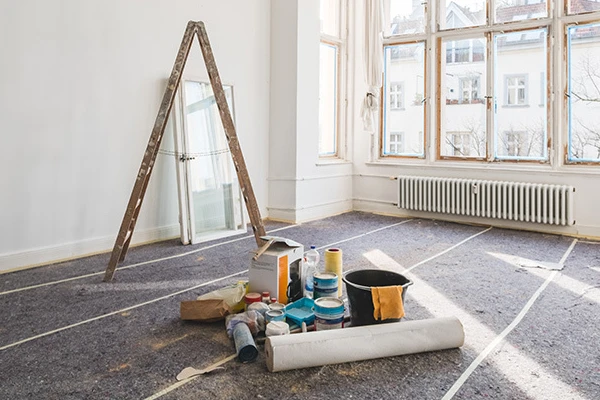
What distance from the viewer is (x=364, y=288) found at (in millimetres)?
2299

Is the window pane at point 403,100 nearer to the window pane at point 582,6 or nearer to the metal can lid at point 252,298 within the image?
the window pane at point 582,6

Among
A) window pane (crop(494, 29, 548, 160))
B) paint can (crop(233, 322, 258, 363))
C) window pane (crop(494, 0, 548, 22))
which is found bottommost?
paint can (crop(233, 322, 258, 363))

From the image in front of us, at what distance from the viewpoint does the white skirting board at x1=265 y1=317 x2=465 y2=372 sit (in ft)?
6.77

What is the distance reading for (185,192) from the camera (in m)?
4.57

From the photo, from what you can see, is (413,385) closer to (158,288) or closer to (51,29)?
(158,288)

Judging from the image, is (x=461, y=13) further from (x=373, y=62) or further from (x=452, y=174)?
(x=452, y=174)

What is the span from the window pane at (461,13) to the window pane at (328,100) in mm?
1466

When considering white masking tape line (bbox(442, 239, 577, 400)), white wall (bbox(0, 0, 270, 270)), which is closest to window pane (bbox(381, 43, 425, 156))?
white wall (bbox(0, 0, 270, 270))

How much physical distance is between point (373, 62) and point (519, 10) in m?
1.75

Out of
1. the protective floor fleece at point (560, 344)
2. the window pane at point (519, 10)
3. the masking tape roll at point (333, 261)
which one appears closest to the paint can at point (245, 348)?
the masking tape roll at point (333, 261)

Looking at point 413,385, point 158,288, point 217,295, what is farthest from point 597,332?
point 158,288

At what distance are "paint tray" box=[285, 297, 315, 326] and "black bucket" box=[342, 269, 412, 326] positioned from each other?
0.72 ft

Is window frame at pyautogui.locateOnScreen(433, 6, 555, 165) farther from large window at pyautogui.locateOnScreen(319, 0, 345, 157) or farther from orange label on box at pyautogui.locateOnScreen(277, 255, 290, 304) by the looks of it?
orange label on box at pyautogui.locateOnScreen(277, 255, 290, 304)

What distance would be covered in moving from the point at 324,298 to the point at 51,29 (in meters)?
3.05
